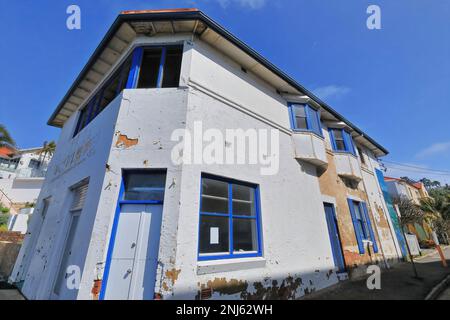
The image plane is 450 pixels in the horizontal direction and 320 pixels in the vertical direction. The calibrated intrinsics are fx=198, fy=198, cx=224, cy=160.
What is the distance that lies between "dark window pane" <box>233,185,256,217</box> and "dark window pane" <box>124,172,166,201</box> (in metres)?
1.94

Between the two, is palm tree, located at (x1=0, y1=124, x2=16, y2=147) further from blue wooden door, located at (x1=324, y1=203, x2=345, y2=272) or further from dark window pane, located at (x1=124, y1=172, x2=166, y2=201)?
blue wooden door, located at (x1=324, y1=203, x2=345, y2=272)

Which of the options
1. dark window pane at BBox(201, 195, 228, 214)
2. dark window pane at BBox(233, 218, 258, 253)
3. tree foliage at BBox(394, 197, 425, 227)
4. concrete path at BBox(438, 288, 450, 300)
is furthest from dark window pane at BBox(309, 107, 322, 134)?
tree foliage at BBox(394, 197, 425, 227)

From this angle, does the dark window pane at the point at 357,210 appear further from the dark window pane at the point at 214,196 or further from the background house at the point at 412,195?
the background house at the point at 412,195

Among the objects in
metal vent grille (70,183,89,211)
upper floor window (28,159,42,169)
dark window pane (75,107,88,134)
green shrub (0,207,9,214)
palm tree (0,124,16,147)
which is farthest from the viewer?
upper floor window (28,159,42,169)

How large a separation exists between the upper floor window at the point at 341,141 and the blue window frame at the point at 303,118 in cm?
226

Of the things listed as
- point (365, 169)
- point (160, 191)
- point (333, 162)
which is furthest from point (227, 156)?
point (365, 169)

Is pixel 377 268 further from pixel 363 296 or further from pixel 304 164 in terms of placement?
pixel 304 164

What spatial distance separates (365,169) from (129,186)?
13.2 m

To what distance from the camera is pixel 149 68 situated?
6.06m

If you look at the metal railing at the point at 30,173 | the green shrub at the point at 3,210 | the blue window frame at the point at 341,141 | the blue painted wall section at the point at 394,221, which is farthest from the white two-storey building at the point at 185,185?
the metal railing at the point at 30,173

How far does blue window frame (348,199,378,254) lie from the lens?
895cm

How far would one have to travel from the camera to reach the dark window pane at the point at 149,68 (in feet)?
19.4

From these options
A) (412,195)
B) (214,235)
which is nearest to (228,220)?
(214,235)

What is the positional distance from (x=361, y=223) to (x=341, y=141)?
4228 millimetres
